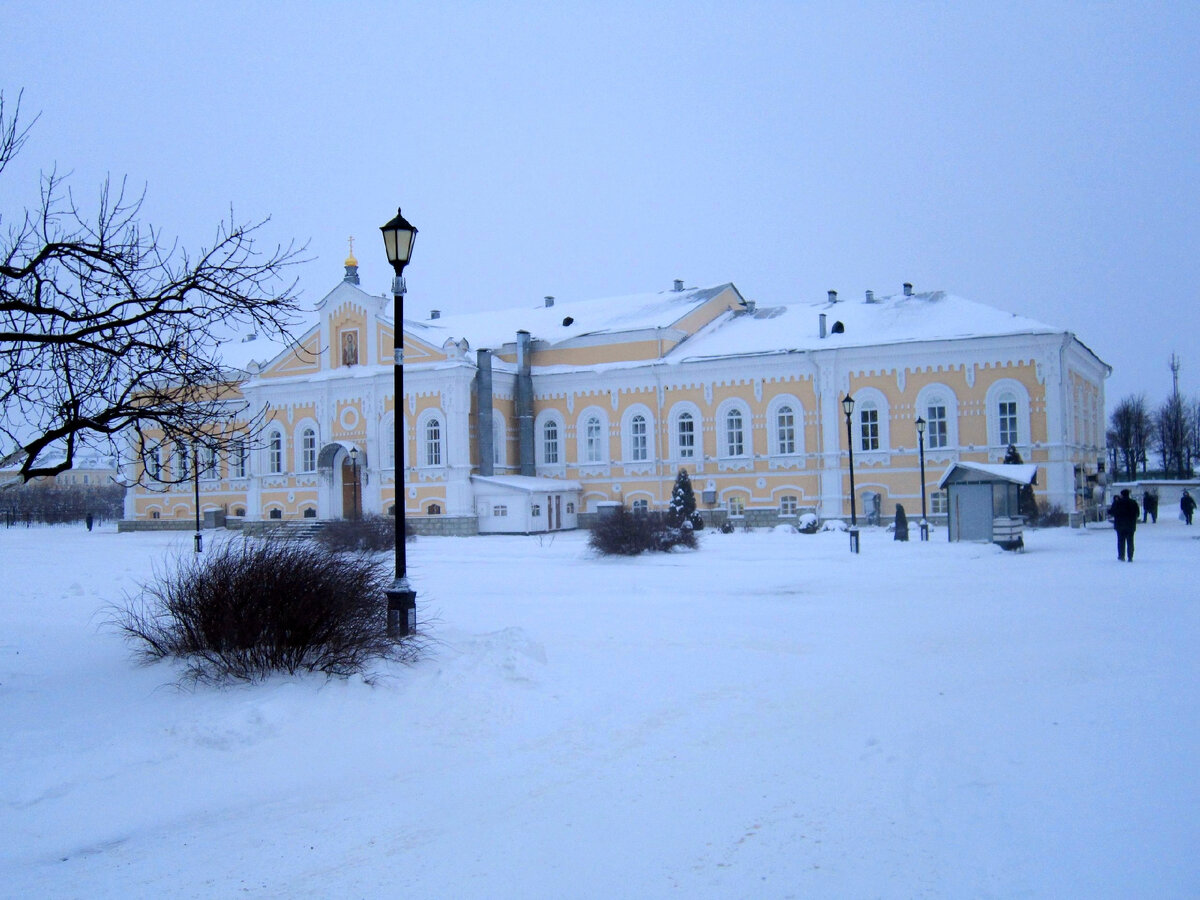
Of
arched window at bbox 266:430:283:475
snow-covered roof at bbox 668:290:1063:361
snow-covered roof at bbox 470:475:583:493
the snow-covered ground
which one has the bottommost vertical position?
the snow-covered ground

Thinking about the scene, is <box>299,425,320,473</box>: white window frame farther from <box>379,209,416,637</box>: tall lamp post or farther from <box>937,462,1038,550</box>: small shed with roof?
<box>379,209,416,637</box>: tall lamp post

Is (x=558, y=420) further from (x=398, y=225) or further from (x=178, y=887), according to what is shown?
(x=178, y=887)

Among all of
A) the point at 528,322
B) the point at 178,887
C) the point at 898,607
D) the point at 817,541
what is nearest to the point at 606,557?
the point at 817,541

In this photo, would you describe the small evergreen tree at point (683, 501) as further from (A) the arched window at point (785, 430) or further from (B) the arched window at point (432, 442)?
(B) the arched window at point (432, 442)

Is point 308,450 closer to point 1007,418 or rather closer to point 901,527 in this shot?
point 901,527

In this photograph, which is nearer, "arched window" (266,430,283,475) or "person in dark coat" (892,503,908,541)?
"person in dark coat" (892,503,908,541)

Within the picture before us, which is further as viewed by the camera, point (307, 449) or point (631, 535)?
point (307, 449)

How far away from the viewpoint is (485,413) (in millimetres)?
42562

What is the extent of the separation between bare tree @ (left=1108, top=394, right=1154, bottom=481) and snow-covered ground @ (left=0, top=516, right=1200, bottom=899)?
3025 inches

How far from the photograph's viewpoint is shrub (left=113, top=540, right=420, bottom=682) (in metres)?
8.61

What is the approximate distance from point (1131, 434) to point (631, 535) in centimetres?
7704

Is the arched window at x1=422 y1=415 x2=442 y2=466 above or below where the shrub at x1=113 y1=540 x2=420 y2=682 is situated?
above

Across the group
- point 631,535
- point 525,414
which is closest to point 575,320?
point 525,414

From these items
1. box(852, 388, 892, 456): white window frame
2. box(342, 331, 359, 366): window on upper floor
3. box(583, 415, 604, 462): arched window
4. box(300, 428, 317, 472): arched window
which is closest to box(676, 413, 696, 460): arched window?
box(583, 415, 604, 462): arched window
